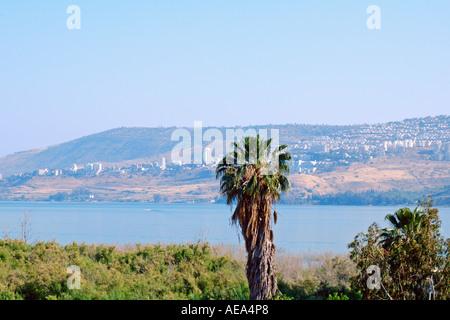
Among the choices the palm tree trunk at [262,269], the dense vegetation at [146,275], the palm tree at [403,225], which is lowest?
the dense vegetation at [146,275]

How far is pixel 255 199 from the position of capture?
25.0m

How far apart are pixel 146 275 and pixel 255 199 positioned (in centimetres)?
832

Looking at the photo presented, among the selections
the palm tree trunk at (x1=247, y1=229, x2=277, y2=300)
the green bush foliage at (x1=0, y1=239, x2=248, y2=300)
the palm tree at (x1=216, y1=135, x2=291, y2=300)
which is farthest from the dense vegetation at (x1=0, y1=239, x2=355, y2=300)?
the palm tree at (x1=216, y1=135, x2=291, y2=300)

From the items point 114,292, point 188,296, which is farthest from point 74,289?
point 188,296

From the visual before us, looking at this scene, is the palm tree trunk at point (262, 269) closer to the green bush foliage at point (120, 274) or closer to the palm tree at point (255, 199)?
the palm tree at point (255, 199)

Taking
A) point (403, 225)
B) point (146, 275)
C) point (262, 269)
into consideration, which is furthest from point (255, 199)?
point (146, 275)

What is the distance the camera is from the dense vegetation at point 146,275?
25984 mm

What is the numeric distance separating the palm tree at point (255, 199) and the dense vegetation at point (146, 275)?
1.32 meters

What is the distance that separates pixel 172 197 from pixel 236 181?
16767 centimetres

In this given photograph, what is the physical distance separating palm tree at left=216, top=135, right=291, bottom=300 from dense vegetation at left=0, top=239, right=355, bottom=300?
52.0 inches

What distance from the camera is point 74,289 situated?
25.3 m

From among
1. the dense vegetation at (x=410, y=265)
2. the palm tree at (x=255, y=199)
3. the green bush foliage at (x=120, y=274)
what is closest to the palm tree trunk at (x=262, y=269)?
the palm tree at (x=255, y=199)

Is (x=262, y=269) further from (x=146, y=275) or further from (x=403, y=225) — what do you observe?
(x=146, y=275)
